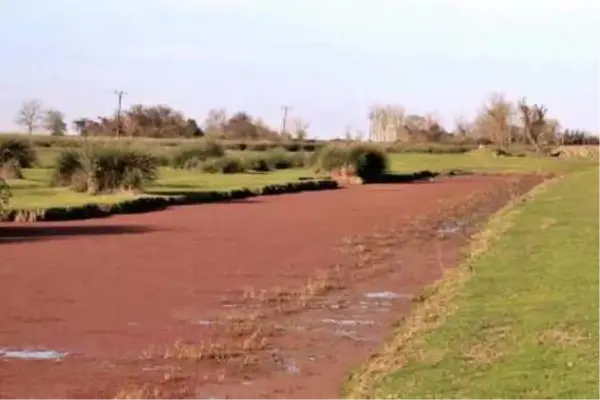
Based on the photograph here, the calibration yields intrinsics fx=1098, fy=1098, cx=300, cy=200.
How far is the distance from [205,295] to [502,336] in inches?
260

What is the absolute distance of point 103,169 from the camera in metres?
46.4

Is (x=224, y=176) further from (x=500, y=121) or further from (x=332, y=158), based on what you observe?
(x=500, y=121)

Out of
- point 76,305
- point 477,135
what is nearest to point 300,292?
point 76,305

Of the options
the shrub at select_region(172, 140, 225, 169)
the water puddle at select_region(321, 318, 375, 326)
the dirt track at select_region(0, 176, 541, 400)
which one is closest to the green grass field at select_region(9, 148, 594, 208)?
the shrub at select_region(172, 140, 225, 169)

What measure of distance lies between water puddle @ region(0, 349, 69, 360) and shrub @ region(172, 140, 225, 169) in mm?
60867

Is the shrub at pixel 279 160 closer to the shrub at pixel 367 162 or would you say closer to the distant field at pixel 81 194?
the shrub at pixel 367 162

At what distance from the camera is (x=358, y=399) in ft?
32.3

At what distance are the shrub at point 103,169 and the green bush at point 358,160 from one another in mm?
23910

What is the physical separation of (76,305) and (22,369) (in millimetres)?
4630

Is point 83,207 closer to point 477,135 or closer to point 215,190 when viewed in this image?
point 215,190

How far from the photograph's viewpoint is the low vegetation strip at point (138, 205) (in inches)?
1276

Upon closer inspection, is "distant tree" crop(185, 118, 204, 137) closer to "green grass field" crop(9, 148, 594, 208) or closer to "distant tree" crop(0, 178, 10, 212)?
"green grass field" crop(9, 148, 594, 208)

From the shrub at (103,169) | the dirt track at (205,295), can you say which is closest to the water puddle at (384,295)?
the dirt track at (205,295)

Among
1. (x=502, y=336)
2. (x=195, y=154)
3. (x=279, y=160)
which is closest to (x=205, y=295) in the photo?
(x=502, y=336)
